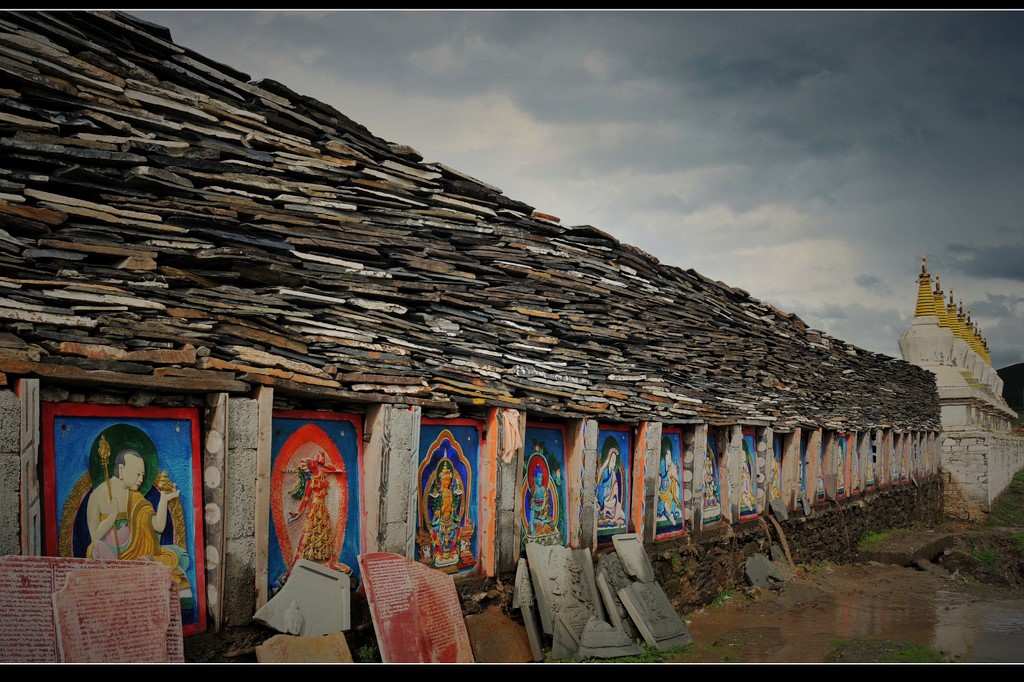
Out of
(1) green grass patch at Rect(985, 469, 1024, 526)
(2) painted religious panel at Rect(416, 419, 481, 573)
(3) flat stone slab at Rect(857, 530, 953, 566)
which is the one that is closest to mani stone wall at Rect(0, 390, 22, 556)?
(2) painted religious panel at Rect(416, 419, 481, 573)

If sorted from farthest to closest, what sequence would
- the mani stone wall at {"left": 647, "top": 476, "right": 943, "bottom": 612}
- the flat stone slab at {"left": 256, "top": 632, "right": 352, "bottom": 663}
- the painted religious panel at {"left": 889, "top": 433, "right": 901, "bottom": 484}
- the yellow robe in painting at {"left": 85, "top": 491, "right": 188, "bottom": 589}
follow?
the painted religious panel at {"left": 889, "top": 433, "right": 901, "bottom": 484} → the mani stone wall at {"left": 647, "top": 476, "right": 943, "bottom": 612} → the flat stone slab at {"left": 256, "top": 632, "right": 352, "bottom": 663} → the yellow robe in painting at {"left": 85, "top": 491, "right": 188, "bottom": 589}

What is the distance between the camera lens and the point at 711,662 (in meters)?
7.95

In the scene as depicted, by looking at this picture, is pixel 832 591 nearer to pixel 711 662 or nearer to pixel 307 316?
pixel 711 662

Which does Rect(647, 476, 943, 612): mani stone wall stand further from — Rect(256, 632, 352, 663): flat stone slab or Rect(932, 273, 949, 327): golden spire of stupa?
Rect(932, 273, 949, 327): golden spire of stupa

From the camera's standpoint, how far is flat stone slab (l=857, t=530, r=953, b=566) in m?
16.0

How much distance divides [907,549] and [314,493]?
14660 millimetres

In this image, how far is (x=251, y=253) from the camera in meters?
5.91

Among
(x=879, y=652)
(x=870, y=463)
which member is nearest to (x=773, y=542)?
(x=879, y=652)

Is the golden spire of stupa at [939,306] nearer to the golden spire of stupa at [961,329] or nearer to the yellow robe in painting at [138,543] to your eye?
the golden spire of stupa at [961,329]

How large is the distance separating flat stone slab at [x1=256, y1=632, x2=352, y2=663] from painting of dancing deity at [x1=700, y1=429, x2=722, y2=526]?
732 centimetres

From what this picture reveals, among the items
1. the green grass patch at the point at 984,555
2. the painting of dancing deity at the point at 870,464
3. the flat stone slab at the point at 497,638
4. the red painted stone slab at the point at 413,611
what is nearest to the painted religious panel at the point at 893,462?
the painting of dancing deity at the point at 870,464

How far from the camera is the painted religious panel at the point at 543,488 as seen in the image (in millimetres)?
8094

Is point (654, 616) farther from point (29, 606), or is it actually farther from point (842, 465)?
point (842, 465)

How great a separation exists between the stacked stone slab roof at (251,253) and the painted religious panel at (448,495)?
280 millimetres
